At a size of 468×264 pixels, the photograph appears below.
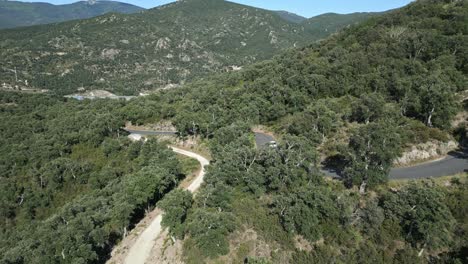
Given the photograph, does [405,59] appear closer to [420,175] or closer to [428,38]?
[428,38]

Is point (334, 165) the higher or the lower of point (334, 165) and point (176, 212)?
the higher

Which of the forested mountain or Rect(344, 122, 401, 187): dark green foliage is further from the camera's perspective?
Rect(344, 122, 401, 187): dark green foliage

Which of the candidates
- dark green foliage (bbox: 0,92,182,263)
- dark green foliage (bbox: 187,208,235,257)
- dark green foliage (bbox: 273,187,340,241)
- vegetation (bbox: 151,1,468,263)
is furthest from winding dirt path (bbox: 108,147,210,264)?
dark green foliage (bbox: 273,187,340,241)

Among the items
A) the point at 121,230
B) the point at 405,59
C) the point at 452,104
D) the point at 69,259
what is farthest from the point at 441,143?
the point at 69,259

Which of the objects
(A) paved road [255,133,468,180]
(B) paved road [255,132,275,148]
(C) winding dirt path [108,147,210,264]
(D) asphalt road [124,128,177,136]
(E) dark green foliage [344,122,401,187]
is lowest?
(D) asphalt road [124,128,177,136]

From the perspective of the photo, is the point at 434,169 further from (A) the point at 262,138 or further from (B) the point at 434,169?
(A) the point at 262,138

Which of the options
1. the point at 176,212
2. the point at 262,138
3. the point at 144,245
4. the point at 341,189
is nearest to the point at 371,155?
the point at 341,189

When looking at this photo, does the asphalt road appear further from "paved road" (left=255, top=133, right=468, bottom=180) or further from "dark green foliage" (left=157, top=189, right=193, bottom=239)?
"paved road" (left=255, top=133, right=468, bottom=180)
